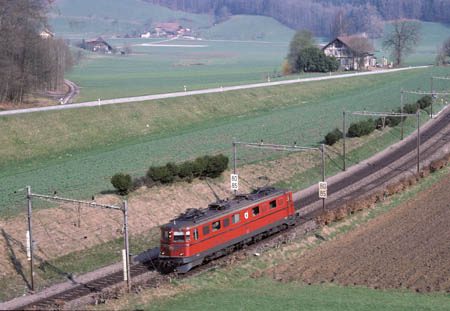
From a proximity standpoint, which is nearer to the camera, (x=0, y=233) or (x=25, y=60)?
(x=0, y=233)

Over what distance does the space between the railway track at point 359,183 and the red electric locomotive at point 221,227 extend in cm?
96

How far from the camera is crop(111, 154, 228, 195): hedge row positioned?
46781mm

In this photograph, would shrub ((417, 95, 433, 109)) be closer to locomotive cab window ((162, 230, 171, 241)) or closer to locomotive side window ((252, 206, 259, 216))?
locomotive side window ((252, 206, 259, 216))

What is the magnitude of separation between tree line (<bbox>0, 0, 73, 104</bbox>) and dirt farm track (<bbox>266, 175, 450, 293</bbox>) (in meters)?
53.3


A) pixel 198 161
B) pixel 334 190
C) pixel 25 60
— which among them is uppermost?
pixel 25 60

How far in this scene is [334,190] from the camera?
193 feet

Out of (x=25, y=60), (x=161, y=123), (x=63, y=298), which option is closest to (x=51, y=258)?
(x=63, y=298)

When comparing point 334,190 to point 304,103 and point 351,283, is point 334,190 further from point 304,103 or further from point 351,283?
point 304,103

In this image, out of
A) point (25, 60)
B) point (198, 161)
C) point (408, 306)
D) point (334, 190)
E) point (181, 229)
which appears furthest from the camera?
point (25, 60)

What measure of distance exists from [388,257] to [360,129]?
40.5 meters

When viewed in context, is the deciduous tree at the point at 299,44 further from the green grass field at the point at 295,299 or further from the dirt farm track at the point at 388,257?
the green grass field at the point at 295,299

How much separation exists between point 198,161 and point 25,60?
46453 mm

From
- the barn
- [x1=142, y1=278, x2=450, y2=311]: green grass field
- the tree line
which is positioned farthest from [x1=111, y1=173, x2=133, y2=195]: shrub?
the barn

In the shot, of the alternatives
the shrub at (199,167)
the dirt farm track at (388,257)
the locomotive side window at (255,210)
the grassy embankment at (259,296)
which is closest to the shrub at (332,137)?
the shrub at (199,167)
